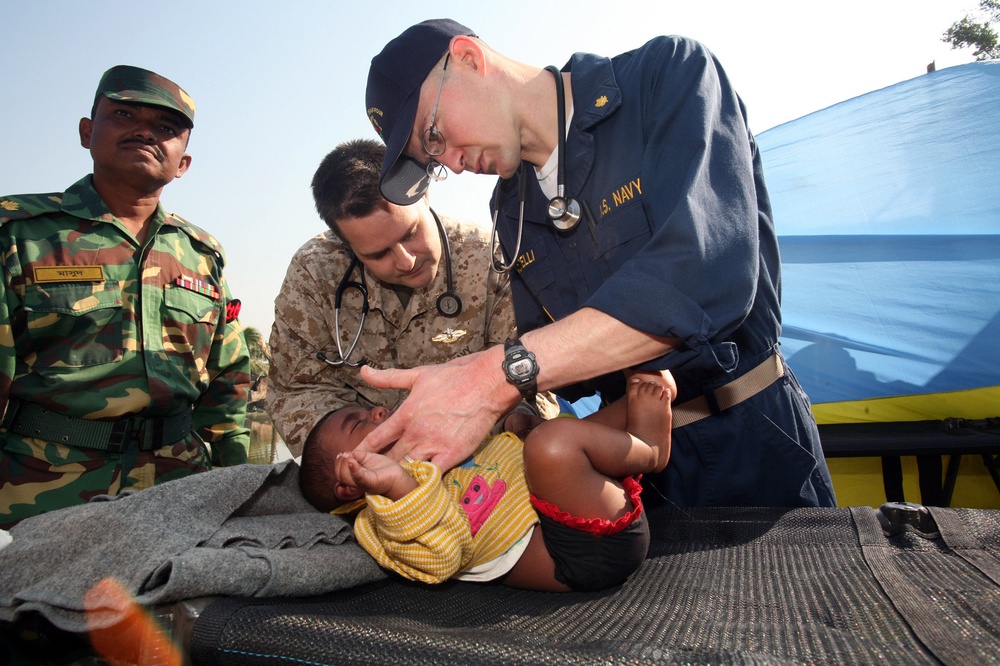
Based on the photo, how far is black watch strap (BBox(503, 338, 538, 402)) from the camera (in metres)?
1.29

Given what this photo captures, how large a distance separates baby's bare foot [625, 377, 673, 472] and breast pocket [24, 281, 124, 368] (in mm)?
2165

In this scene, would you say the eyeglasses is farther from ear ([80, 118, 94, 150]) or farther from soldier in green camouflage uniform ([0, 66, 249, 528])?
ear ([80, 118, 94, 150])

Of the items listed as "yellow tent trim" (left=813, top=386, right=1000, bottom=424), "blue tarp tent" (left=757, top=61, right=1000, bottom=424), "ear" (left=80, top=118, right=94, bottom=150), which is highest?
"ear" (left=80, top=118, right=94, bottom=150)

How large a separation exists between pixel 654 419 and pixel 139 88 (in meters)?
2.72

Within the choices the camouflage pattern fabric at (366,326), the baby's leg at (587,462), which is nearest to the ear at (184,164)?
the camouflage pattern fabric at (366,326)

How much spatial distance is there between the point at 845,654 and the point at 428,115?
1.48 metres

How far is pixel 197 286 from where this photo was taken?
3045 millimetres

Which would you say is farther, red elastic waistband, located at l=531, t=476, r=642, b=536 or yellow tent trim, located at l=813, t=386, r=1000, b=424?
yellow tent trim, located at l=813, t=386, r=1000, b=424

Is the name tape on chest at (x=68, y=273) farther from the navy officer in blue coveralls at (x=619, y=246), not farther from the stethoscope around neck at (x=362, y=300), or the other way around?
the navy officer in blue coveralls at (x=619, y=246)

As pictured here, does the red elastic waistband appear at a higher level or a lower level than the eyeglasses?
lower

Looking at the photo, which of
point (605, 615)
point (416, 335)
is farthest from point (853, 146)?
point (605, 615)

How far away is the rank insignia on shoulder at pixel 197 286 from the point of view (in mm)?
2969

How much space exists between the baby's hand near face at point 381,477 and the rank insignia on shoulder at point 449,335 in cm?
120

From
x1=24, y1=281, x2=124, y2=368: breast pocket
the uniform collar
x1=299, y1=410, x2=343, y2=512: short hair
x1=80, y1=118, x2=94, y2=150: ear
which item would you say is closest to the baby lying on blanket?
x1=299, y1=410, x2=343, y2=512: short hair
